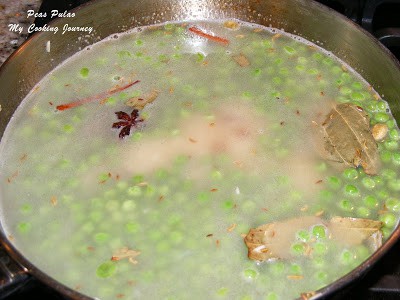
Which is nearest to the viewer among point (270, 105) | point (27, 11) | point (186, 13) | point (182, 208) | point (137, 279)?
point (137, 279)

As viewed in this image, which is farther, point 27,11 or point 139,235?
point 27,11

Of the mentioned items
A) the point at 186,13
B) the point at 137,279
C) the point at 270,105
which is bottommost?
the point at 137,279

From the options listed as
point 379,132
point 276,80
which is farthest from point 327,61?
point 379,132

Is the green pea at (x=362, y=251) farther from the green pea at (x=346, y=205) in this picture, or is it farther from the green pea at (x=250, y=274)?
the green pea at (x=250, y=274)

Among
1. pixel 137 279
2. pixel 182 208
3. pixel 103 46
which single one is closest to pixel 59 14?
pixel 103 46

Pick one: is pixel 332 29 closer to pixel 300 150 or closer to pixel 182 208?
pixel 300 150

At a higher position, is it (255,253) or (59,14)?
(59,14)

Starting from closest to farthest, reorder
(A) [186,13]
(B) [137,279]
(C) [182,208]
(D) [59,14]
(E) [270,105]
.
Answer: (B) [137,279] → (C) [182,208] → (E) [270,105] → (D) [59,14] → (A) [186,13]

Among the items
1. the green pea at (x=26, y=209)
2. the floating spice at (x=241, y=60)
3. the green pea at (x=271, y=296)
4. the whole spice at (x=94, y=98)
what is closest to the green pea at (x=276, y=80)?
the floating spice at (x=241, y=60)
